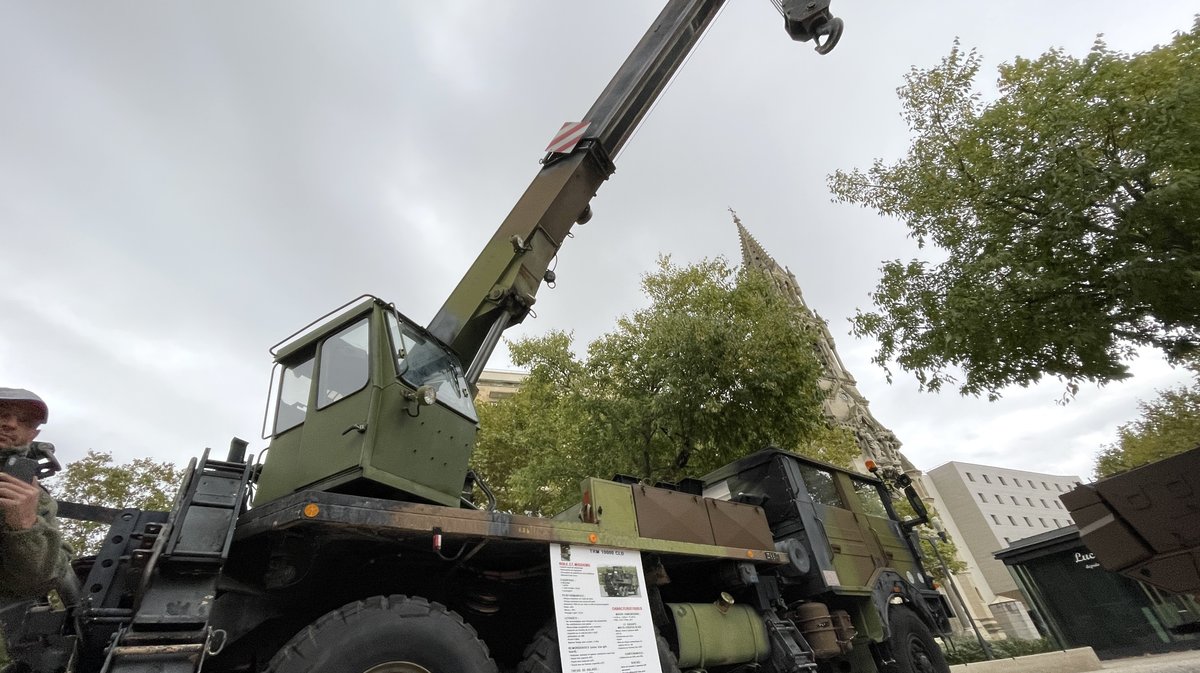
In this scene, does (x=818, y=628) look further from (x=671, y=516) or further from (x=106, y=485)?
(x=106, y=485)

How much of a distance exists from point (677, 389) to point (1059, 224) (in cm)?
667

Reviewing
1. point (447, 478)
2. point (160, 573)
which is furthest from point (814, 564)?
point (160, 573)

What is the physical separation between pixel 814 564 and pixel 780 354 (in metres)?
6.84

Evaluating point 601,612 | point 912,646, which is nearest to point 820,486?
point 912,646

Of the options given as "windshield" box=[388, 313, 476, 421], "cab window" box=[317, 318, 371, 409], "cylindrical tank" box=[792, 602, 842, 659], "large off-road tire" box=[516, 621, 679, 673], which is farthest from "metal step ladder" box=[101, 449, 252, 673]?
"cylindrical tank" box=[792, 602, 842, 659]

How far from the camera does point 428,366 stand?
14.2ft

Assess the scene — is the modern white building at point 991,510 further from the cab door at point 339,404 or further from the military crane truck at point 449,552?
the cab door at point 339,404

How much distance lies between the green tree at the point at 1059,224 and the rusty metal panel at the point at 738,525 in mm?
4825

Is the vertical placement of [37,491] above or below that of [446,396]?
below

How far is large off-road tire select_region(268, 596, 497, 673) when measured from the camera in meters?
2.79

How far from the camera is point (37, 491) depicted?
2.33 m

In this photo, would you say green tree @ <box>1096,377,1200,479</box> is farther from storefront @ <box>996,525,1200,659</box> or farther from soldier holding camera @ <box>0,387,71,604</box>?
soldier holding camera @ <box>0,387,71,604</box>

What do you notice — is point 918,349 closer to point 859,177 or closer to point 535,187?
point 859,177

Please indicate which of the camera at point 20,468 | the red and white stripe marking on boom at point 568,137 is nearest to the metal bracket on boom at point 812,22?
the red and white stripe marking on boom at point 568,137
